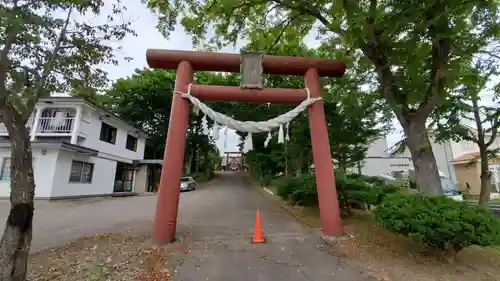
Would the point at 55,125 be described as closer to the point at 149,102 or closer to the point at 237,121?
the point at 149,102

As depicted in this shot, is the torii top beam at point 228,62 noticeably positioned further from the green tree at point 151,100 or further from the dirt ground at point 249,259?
the green tree at point 151,100

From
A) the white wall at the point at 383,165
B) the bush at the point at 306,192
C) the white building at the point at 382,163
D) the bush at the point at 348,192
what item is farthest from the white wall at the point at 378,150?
the bush at the point at 306,192

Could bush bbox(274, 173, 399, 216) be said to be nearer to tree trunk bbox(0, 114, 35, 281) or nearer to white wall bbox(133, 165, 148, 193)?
tree trunk bbox(0, 114, 35, 281)

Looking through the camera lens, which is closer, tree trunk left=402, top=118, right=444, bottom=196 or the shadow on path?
the shadow on path

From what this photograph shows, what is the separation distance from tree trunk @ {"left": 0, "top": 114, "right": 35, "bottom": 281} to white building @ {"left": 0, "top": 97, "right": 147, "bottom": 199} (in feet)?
33.9

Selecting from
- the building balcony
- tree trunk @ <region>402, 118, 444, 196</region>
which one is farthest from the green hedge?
the building balcony

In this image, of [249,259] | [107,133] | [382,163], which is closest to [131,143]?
[107,133]

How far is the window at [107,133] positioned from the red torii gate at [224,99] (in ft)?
41.7

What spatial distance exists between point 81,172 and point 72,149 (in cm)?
209

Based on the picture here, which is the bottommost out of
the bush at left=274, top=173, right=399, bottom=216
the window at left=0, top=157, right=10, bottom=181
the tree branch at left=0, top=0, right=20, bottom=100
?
the bush at left=274, top=173, right=399, bottom=216

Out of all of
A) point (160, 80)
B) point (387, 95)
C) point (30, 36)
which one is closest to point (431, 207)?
point (387, 95)

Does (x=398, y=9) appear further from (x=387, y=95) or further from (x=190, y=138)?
(x=190, y=138)

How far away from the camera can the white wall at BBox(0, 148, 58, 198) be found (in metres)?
12.4

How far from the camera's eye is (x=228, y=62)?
645cm
